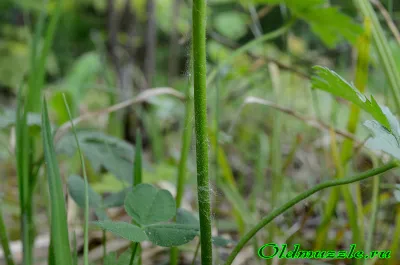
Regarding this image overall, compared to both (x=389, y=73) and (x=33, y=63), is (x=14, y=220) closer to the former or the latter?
(x=33, y=63)

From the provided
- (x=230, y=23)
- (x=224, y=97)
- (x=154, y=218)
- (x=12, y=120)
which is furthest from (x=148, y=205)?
(x=230, y=23)

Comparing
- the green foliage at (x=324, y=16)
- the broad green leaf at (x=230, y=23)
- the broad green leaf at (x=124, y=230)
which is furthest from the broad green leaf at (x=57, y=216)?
the broad green leaf at (x=230, y=23)

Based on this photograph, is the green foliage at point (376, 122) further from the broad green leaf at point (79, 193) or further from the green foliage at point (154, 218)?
the broad green leaf at point (79, 193)

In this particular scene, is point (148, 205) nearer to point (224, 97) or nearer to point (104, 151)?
point (104, 151)

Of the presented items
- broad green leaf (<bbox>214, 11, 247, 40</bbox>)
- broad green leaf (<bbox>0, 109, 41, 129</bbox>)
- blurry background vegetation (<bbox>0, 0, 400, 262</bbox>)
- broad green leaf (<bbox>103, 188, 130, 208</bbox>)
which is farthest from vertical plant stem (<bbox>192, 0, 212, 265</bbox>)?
broad green leaf (<bbox>214, 11, 247, 40</bbox>)

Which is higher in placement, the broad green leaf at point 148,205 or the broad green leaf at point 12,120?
the broad green leaf at point 12,120

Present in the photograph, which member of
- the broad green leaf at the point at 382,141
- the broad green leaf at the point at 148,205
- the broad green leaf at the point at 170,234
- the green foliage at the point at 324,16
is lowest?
the broad green leaf at the point at 170,234
